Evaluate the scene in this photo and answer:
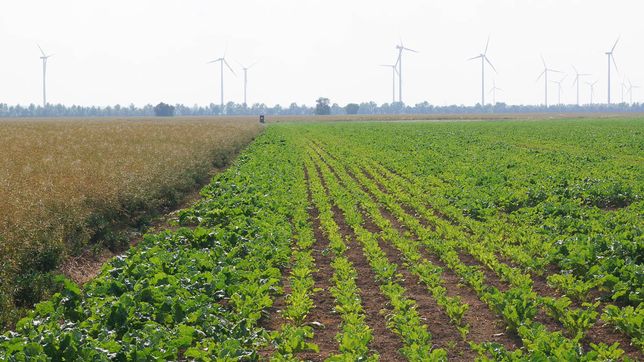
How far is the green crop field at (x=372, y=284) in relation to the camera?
726cm

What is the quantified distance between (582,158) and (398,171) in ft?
28.1

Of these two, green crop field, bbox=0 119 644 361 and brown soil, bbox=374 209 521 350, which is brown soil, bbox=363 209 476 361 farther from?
brown soil, bbox=374 209 521 350

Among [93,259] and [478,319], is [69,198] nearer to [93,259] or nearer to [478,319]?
[93,259]

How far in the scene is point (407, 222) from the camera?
1562 cm

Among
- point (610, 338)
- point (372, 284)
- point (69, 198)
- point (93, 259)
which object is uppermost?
point (69, 198)

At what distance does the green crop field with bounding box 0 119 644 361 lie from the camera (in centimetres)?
726

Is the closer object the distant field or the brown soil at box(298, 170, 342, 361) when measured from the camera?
Answer: the brown soil at box(298, 170, 342, 361)

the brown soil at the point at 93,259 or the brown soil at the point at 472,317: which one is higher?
the brown soil at the point at 93,259

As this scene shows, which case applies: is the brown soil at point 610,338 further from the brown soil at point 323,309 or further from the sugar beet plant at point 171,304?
the sugar beet plant at point 171,304

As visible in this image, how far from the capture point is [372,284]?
417 inches

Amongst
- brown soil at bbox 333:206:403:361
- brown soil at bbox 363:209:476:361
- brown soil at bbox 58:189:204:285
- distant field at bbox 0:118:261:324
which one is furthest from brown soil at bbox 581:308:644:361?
brown soil at bbox 58:189:204:285

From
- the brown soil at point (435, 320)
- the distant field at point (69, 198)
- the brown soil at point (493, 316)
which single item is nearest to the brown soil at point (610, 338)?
the brown soil at point (493, 316)

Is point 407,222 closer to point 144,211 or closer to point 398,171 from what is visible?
point 144,211

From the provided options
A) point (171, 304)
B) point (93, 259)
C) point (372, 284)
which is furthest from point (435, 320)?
point (93, 259)
